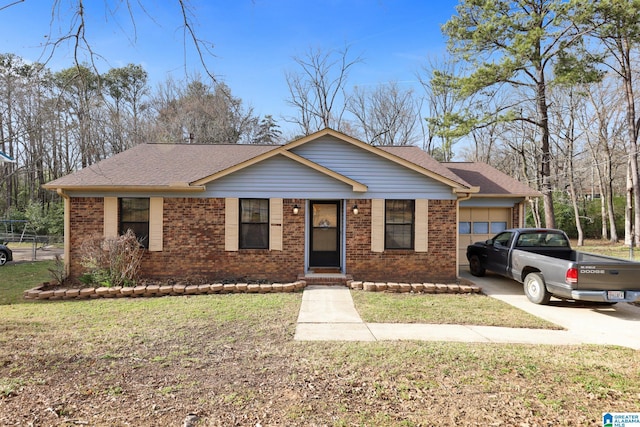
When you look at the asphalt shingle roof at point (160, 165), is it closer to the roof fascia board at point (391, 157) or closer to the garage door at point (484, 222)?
the roof fascia board at point (391, 157)

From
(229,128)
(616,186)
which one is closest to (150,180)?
(229,128)

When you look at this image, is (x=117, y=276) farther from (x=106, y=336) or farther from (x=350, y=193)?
(x=350, y=193)

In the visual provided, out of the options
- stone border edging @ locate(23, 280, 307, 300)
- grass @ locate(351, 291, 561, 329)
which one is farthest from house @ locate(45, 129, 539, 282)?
grass @ locate(351, 291, 561, 329)

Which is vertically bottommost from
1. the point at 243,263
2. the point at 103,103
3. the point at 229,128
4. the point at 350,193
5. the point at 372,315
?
the point at 372,315

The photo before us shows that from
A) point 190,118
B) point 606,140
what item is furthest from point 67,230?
point 606,140

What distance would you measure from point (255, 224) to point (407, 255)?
4348 millimetres

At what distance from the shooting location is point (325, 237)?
33.1ft

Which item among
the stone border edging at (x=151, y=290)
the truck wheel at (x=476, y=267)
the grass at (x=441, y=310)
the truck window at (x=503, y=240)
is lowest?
the grass at (x=441, y=310)

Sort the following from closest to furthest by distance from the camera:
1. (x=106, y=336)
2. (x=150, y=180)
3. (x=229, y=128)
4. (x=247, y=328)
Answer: (x=106, y=336)
(x=247, y=328)
(x=150, y=180)
(x=229, y=128)

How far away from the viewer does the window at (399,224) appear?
9.58m

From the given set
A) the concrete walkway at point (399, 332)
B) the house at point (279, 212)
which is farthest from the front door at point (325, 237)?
the concrete walkway at point (399, 332)

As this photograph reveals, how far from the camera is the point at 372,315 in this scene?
6418 mm

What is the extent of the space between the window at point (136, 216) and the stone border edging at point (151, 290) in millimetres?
1685

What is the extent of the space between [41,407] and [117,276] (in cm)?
575
